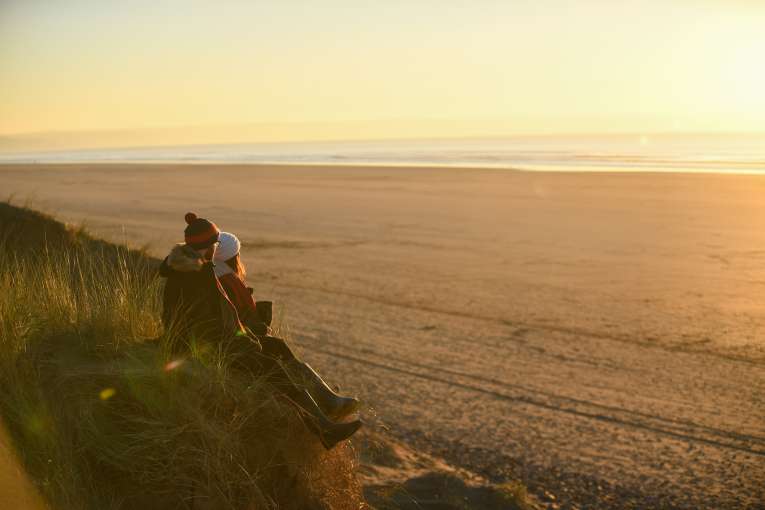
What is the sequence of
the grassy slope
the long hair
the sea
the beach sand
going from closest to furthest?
the grassy slope < the long hair < the beach sand < the sea

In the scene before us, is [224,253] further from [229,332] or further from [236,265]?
[229,332]

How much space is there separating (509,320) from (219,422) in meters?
7.26

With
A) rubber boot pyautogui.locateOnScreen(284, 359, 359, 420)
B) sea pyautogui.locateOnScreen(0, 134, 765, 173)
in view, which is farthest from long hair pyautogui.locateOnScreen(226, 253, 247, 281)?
sea pyautogui.locateOnScreen(0, 134, 765, 173)

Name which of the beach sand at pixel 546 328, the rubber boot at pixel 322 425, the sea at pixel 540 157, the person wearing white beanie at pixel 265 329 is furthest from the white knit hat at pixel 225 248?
the sea at pixel 540 157

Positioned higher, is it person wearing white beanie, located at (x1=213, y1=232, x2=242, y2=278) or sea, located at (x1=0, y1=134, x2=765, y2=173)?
sea, located at (x1=0, y1=134, x2=765, y2=173)

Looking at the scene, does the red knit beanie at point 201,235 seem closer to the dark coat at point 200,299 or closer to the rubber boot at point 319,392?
the dark coat at point 200,299

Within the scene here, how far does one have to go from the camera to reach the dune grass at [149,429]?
168 inches

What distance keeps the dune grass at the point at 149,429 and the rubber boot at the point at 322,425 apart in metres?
0.10

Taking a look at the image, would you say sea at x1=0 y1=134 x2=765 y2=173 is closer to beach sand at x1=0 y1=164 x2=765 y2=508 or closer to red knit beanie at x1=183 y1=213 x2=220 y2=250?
beach sand at x1=0 y1=164 x2=765 y2=508

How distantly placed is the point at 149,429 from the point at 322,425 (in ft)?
3.17

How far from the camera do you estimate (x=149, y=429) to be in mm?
4410

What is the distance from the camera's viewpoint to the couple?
4766 mm

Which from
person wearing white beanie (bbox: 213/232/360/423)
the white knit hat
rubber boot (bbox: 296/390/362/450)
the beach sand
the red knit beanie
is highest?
the red knit beanie

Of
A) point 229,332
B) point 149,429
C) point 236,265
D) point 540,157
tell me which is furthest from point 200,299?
point 540,157
